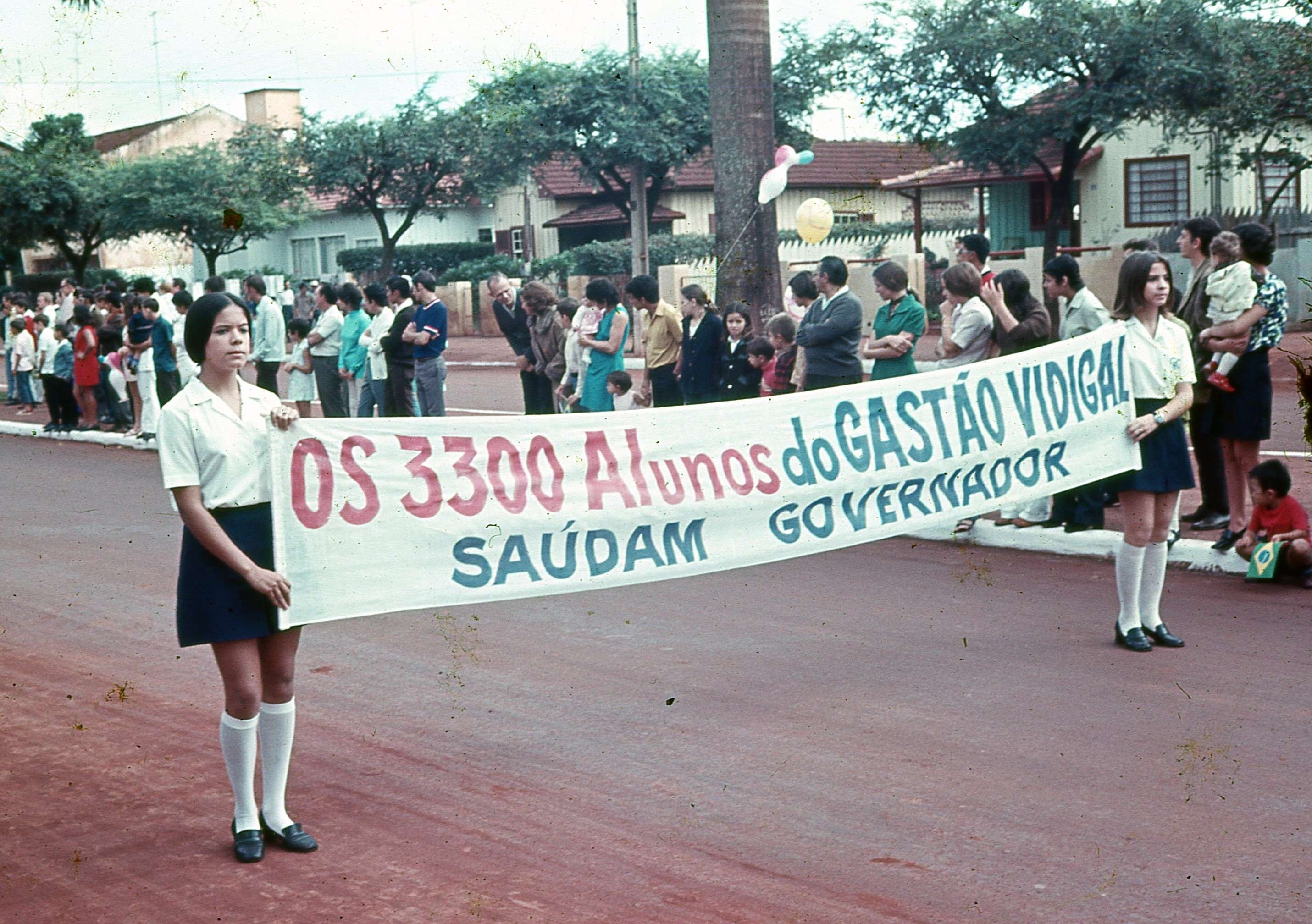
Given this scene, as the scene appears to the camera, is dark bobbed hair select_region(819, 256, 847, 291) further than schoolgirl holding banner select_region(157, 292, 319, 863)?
Yes

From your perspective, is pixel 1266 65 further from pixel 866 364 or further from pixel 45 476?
pixel 45 476

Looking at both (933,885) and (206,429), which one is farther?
(206,429)

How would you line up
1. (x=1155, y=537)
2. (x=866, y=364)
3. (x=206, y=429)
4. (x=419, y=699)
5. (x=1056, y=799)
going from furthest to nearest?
(x=866, y=364)
(x=1155, y=537)
(x=419, y=699)
(x=1056, y=799)
(x=206, y=429)

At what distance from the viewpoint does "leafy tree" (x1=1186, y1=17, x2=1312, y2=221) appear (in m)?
26.6

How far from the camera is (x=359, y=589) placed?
534 centimetres

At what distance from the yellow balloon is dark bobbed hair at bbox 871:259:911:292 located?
8.03 meters

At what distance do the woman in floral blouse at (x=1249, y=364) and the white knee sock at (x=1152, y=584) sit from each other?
2.16 m

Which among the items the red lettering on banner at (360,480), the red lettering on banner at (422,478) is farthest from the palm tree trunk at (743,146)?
the red lettering on banner at (360,480)

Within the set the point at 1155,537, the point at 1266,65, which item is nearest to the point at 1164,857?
the point at 1155,537

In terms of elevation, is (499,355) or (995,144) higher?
(995,144)

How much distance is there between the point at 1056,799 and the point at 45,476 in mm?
13118

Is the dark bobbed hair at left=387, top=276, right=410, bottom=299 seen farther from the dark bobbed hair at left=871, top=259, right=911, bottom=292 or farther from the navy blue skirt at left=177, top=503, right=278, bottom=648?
the navy blue skirt at left=177, top=503, right=278, bottom=648

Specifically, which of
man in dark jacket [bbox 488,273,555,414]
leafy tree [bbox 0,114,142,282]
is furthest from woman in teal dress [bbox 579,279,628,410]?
leafy tree [bbox 0,114,142,282]

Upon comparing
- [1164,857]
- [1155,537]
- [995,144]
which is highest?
[995,144]
